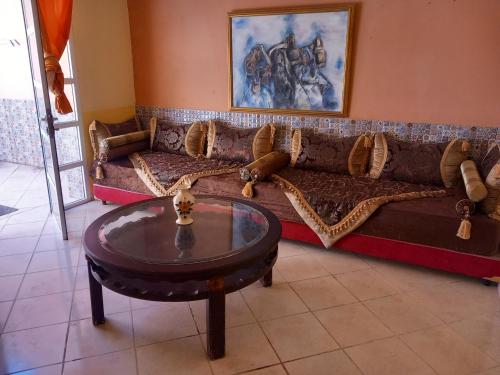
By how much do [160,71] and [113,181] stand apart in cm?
134

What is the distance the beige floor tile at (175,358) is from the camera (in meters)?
1.81

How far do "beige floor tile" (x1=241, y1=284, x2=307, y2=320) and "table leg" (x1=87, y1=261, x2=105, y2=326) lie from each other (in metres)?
0.83

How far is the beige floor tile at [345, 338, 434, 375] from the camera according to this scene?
6.01 ft

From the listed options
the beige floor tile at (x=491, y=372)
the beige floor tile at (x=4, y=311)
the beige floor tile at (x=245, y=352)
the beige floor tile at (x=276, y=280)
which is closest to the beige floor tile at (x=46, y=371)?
the beige floor tile at (x=4, y=311)

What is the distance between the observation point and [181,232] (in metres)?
2.20

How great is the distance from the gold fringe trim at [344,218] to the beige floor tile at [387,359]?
933 millimetres

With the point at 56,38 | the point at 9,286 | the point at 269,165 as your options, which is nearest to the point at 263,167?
the point at 269,165

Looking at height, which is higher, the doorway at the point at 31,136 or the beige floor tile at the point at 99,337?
the doorway at the point at 31,136

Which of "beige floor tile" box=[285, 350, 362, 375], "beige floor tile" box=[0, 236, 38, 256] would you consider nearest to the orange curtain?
"beige floor tile" box=[0, 236, 38, 256]

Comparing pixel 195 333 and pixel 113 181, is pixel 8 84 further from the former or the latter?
pixel 195 333

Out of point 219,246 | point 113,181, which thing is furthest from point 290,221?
point 113,181

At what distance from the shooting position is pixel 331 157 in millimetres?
3430

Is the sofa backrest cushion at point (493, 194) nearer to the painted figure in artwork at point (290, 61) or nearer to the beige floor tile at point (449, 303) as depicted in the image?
the beige floor tile at point (449, 303)

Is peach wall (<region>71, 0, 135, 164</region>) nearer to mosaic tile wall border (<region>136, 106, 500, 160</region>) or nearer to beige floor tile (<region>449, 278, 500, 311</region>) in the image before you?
mosaic tile wall border (<region>136, 106, 500, 160</region>)
